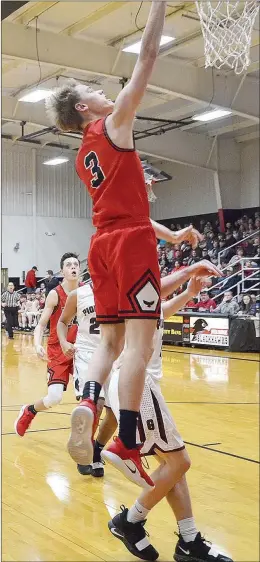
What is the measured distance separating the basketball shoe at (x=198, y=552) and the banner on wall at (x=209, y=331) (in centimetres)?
1030

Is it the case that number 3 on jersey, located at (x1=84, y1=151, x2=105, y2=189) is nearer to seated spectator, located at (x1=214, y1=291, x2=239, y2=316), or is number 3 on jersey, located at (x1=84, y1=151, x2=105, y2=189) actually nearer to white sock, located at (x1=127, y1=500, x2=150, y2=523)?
white sock, located at (x1=127, y1=500, x2=150, y2=523)

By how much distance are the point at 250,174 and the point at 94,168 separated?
1817 cm

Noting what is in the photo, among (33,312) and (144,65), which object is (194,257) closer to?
(33,312)

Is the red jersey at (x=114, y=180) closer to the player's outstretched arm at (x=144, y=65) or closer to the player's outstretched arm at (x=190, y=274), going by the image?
the player's outstretched arm at (x=144, y=65)

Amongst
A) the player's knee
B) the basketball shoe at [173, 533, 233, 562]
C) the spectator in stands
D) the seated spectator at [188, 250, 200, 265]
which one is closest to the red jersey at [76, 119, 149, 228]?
the basketball shoe at [173, 533, 233, 562]

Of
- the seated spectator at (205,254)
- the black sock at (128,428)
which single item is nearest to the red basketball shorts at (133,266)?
the black sock at (128,428)

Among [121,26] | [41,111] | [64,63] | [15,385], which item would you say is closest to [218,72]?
[121,26]

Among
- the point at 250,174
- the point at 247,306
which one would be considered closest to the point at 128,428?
the point at 247,306

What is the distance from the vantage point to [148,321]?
2.85m

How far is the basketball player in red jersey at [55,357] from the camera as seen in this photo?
5.93 m

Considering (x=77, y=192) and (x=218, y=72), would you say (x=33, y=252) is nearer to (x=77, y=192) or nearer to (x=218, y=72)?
(x=77, y=192)

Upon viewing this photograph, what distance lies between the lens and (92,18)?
13.1m

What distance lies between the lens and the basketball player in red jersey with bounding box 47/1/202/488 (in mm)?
2791

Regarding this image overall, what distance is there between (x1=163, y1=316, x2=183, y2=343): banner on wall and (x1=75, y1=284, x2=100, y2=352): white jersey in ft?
31.1
